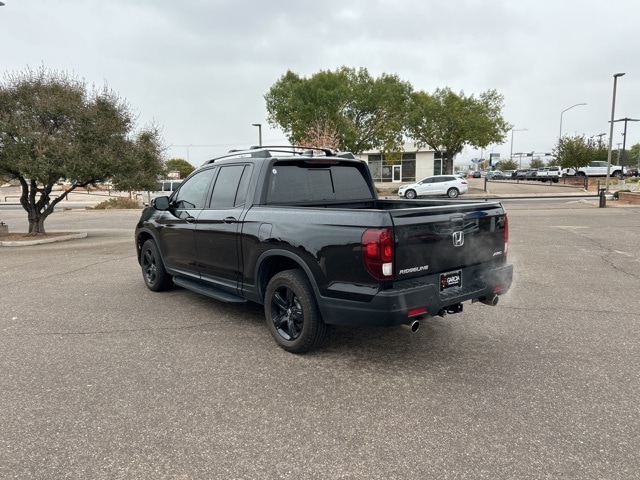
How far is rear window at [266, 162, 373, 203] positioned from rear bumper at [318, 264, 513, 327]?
1.39m

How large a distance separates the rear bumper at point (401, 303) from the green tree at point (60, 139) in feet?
34.4

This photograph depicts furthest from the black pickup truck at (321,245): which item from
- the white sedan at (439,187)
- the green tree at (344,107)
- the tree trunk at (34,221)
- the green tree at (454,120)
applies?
the green tree at (454,120)

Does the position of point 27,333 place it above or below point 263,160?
below

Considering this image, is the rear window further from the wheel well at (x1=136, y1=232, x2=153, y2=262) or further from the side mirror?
the wheel well at (x1=136, y1=232, x2=153, y2=262)

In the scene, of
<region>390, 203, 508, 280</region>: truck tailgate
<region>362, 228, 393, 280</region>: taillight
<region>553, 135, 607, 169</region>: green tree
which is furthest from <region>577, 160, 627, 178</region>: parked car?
<region>362, 228, 393, 280</region>: taillight

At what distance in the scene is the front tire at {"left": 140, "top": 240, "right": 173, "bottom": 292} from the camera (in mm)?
6301

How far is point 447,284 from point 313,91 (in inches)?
1378

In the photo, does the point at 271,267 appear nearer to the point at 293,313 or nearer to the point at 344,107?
the point at 293,313

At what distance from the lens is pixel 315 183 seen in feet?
16.0

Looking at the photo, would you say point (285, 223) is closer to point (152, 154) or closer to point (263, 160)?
point (263, 160)

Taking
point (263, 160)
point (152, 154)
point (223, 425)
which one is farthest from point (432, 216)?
point (152, 154)

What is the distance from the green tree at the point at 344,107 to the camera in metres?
36.3

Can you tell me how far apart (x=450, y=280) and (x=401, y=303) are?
2.23ft

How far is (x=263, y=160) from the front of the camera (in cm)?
465
